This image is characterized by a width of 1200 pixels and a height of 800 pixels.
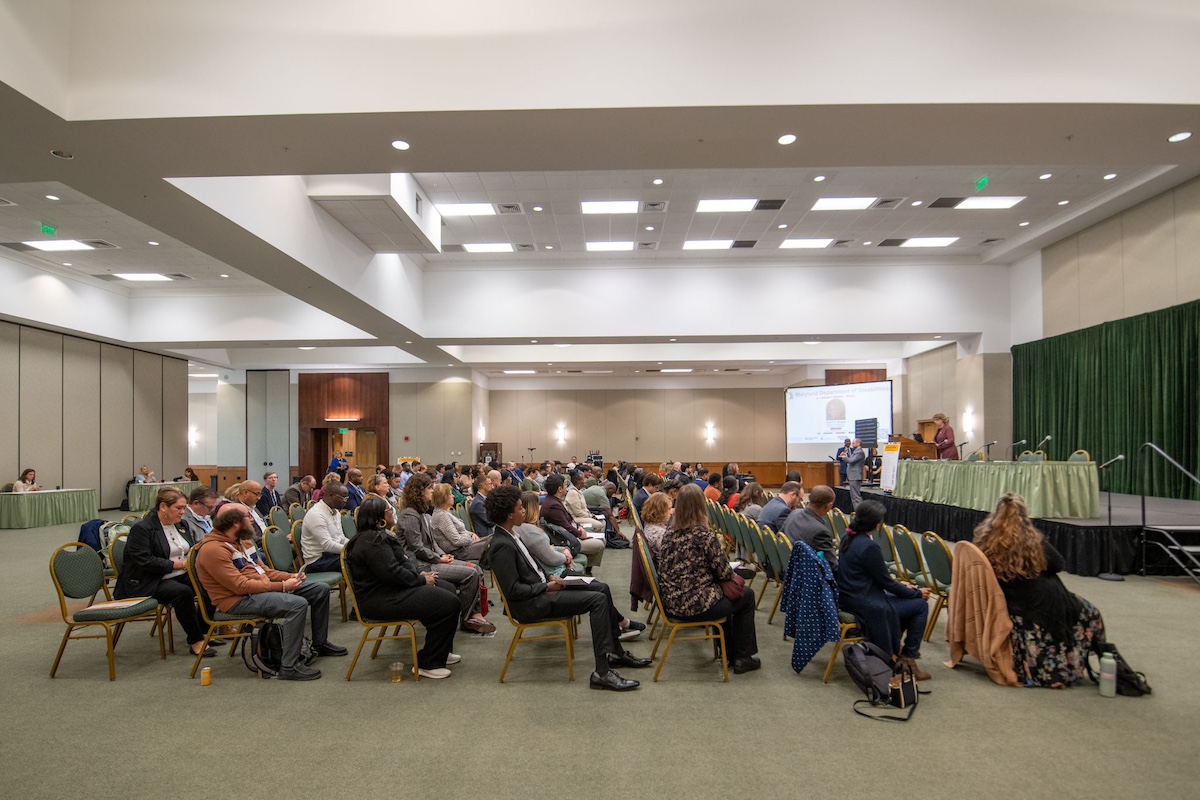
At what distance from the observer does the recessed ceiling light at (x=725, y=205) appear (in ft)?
34.1

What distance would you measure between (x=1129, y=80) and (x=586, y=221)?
7.73 metres

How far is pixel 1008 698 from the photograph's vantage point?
3912mm

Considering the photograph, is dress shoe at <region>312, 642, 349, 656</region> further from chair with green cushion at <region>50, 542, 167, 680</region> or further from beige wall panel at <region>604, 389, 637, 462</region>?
beige wall panel at <region>604, 389, 637, 462</region>

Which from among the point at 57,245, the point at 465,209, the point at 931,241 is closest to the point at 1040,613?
the point at 465,209

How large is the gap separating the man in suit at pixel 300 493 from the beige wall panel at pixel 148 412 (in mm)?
9295

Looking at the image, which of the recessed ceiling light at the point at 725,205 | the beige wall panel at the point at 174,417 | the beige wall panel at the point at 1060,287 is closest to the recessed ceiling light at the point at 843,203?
the recessed ceiling light at the point at 725,205

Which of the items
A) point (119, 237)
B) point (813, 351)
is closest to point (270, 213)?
point (119, 237)

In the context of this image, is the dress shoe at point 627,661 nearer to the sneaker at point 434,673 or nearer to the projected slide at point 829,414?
the sneaker at point 434,673

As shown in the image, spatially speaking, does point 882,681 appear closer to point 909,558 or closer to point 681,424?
point 909,558

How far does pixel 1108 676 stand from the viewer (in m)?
3.90

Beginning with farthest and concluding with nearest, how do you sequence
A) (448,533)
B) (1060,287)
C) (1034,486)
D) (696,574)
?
(1060,287) → (1034,486) → (448,533) → (696,574)

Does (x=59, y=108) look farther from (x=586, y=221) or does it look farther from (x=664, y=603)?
(x=586, y=221)

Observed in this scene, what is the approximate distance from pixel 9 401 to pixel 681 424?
61.2 feet

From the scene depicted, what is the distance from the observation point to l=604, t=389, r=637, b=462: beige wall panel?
25.5m
